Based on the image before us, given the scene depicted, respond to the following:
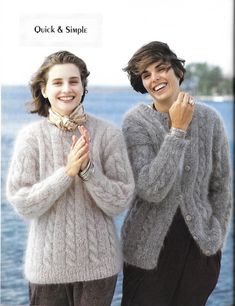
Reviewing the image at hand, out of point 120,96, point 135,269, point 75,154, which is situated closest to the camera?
point 75,154

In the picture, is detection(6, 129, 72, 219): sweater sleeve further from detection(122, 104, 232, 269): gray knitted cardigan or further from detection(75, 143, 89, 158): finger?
detection(122, 104, 232, 269): gray knitted cardigan

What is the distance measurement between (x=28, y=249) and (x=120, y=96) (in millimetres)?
631

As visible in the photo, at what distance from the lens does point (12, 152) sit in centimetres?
167

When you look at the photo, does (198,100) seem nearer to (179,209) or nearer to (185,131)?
(185,131)

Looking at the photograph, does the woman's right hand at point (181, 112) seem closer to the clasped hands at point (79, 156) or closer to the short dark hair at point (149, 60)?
the short dark hair at point (149, 60)

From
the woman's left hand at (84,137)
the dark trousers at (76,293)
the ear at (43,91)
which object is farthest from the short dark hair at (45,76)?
the dark trousers at (76,293)

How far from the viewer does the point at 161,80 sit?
1.65 metres

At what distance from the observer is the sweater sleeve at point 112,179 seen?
152 centimetres

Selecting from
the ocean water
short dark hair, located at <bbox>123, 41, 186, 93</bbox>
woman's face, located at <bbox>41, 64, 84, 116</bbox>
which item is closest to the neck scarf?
woman's face, located at <bbox>41, 64, 84, 116</bbox>

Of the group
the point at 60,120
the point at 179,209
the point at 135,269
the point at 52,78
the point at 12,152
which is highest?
the point at 52,78

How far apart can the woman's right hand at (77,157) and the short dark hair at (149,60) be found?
0.31 metres

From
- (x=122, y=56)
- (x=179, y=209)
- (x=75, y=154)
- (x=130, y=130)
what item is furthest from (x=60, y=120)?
(x=179, y=209)

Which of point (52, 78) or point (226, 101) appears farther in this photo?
point (226, 101)

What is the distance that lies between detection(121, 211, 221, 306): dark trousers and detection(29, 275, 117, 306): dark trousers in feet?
0.45
